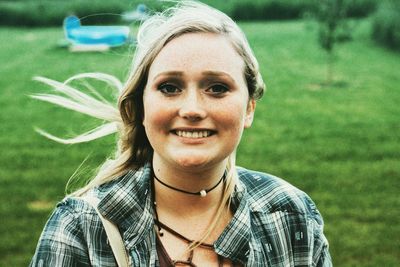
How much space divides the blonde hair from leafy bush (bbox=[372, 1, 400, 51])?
52.0 ft

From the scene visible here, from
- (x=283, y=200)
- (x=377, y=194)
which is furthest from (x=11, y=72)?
(x=283, y=200)

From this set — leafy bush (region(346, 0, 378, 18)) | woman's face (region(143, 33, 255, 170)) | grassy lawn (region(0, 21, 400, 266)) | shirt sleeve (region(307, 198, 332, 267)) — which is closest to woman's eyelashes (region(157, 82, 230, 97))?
woman's face (region(143, 33, 255, 170))

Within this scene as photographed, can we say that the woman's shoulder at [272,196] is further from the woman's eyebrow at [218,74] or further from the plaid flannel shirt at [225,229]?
the woman's eyebrow at [218,74]

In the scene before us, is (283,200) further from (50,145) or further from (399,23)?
(399,23)

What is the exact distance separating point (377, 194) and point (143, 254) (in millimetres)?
5029

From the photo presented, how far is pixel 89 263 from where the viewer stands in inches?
75.0

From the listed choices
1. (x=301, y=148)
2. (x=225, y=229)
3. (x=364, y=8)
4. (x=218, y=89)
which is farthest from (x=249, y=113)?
(x=364, y=8)

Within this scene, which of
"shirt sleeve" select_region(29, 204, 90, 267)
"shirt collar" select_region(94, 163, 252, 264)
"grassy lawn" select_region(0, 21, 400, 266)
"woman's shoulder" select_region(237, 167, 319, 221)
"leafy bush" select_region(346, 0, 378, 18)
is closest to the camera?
"shirt sleeve" select_region(29, 204, 90, 267)

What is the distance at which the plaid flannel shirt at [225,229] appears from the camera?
1.90 metres

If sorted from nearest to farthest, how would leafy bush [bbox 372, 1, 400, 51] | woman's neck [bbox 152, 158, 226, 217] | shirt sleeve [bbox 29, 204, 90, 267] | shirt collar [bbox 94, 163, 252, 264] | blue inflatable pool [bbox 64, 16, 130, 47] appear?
shirt sleeve [bbox 29, 204, 90, 267] → shirt collar [bbox 94, 163, 252, 264] → woman's neck [bbox 152, 158, 226, 217] → leafy bush [bbox 372, 1, 400, 51] → blue inflatable pool [bbox 64, 16, 130, 47]

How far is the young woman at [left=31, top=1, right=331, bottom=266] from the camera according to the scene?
1.96 metres

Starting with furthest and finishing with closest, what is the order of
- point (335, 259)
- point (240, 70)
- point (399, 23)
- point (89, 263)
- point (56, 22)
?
1. point (56, 22)
2. point (399, 23)
3. point (335, 259)
4. point (240, 70)
5. point (89, 263)

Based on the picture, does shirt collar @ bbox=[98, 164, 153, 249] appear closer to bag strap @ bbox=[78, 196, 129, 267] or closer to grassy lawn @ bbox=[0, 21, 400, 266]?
bag strap @ bbox=[78, 196, 129, 267]

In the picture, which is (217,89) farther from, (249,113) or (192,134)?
(249,113)
